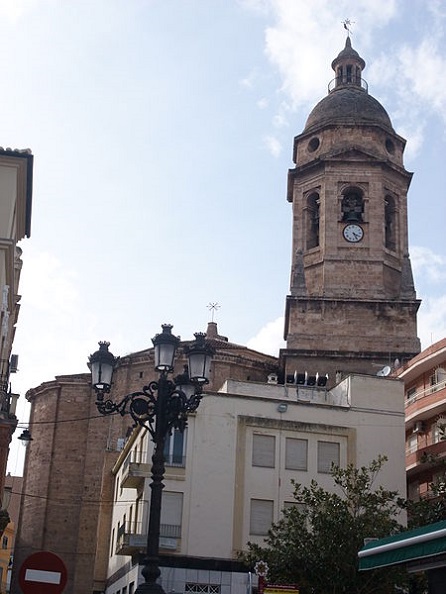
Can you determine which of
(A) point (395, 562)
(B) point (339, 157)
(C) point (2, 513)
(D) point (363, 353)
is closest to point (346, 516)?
(C) point (2, 513)

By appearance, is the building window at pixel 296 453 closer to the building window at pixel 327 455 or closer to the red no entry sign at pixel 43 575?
the building window at pixel 327 455

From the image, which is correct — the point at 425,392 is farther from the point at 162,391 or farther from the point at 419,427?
the point at 162,391

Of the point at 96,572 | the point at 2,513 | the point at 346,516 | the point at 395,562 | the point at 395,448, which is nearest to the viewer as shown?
the point at 395,562

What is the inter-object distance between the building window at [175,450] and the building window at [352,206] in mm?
15783

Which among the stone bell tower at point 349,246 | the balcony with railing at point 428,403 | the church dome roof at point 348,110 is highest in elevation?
Answer: the church dome roof at point 348,110

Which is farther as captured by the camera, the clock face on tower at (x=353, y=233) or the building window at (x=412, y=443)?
the clock face on tower at (x=353, y=233)

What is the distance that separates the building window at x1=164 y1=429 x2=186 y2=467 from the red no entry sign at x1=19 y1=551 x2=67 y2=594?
22.1m

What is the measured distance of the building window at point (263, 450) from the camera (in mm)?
29609

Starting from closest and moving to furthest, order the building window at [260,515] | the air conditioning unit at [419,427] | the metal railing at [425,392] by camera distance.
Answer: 1. the building window at [260,515]
2. the metal railing at [425,392]
3. the air conditioning unit at [419,427]

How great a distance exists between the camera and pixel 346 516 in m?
19.4

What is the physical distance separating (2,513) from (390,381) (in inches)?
601

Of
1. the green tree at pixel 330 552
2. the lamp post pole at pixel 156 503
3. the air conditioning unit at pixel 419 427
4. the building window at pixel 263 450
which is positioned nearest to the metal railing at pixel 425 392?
the air conditioning unit at pixel 419 427

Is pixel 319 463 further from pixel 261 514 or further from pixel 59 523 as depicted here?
pixel 59 523

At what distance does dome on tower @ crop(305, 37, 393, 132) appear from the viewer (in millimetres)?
43344
